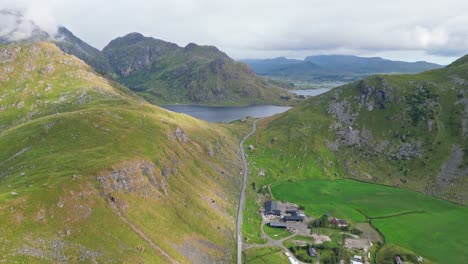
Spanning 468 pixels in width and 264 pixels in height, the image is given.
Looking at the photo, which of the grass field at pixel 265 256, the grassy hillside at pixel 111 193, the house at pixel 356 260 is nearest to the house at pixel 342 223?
the house at pixel 356 260

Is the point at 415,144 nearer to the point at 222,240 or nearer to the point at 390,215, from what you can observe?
the point at 390,215

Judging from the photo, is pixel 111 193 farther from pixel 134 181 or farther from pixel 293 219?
pixel 293 219

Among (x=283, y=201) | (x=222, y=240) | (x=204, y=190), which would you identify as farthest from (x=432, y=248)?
(x=204, y=190)

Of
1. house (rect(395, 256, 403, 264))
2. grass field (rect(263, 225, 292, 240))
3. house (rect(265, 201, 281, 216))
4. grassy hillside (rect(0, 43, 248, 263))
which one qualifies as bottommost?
grass field (rect(263, 225, 292, 240))

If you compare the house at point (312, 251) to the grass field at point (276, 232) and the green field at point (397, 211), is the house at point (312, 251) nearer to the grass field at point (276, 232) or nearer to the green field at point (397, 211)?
the grass field at point (276, 232)

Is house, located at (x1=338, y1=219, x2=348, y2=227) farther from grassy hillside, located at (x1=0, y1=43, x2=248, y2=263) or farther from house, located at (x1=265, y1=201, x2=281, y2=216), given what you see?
grassy hillside, located at (x1=0, y1=43, x2=248, y2=263)

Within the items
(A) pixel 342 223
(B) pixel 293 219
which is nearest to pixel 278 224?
(B) pixel 293 219

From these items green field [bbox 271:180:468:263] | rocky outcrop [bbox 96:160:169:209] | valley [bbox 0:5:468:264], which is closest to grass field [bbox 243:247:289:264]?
valley [bbox 0:5:468:264]
